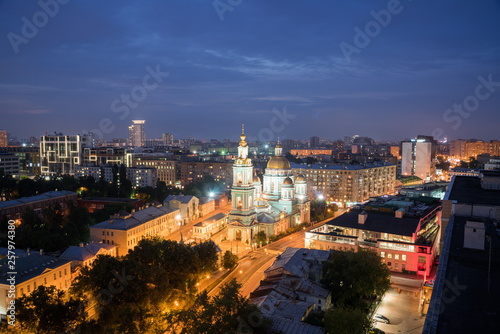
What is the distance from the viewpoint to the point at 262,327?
16.6 m

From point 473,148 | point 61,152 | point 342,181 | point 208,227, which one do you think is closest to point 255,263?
point 208,227

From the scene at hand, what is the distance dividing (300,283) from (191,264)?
729 cm

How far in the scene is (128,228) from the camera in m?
35.8

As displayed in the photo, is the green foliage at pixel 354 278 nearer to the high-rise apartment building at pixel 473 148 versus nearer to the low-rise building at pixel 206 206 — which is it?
the low-rise building at pixel 206 206

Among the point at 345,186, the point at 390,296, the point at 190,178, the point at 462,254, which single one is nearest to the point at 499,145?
the point at 345,186

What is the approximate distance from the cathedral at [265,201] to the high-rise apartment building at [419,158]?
52.9 metres

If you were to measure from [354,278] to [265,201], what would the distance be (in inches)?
930

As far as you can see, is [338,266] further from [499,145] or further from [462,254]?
[499,145]

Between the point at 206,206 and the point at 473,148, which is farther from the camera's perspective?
the point at 473,148

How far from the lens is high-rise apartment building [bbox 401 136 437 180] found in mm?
89188

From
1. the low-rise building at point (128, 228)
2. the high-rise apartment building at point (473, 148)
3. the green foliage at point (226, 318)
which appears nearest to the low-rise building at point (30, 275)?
the low-rise building at point (128, 228)

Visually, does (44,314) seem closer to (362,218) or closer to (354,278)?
(354,278)

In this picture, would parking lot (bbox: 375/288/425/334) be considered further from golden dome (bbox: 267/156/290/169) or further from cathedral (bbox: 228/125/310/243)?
golden dome (bbox: 267/156/290/169)

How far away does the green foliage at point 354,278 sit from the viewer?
22500 mm
